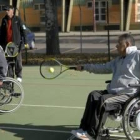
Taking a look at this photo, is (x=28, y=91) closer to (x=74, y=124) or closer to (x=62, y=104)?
(x=62, y=104)

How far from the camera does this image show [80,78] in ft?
39.0

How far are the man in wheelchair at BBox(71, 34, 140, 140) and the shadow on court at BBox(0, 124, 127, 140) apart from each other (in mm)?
714

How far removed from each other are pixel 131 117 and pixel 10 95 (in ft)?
9.67

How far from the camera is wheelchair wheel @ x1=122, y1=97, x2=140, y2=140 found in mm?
5609

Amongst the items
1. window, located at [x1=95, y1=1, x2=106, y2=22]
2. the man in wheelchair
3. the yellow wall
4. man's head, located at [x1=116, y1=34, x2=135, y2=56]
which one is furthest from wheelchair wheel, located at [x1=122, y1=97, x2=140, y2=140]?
window, located at [x1=95, y1=1, x2=106, y2=22]

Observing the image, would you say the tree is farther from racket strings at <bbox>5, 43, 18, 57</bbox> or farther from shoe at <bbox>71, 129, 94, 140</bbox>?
shoe at <bbox>71, 129, 94, 140</bbox>

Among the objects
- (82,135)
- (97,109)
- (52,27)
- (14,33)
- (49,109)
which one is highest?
(14,33)

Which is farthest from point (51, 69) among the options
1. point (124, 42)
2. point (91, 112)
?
point (124, 42)

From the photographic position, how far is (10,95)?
26.2ft

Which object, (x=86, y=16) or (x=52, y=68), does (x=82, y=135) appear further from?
(x=86, y=16)

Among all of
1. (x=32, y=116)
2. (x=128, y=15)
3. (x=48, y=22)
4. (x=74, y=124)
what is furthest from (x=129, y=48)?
(x=128, y=15)

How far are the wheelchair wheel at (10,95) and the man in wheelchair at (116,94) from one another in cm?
236

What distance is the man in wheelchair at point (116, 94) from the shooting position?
5.64 metres

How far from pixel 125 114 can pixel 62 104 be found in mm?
3226
